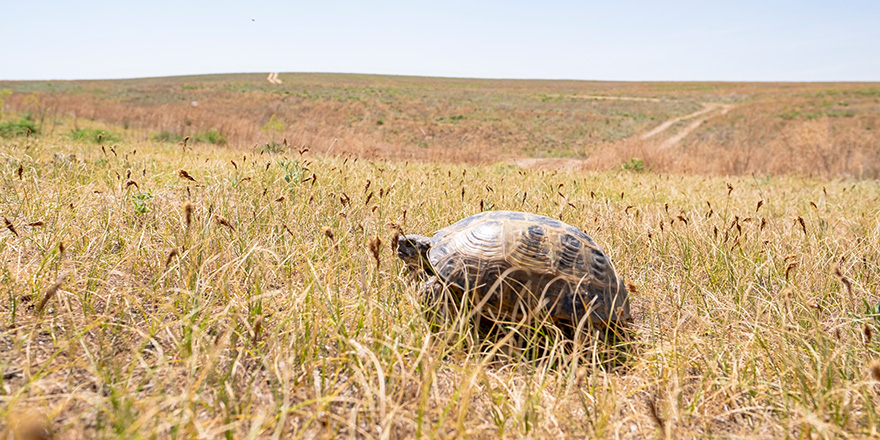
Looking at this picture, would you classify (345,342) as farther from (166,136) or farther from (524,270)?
(166,136)

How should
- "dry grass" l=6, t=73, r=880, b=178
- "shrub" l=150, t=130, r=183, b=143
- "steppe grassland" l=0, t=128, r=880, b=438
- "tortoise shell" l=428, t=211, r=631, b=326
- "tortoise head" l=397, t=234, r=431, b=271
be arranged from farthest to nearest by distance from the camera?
"shrub" l=150, t=130, r=183, b=143 → "dry grass" l=6, t=73, r=880, b=178 → "tortoise head" l=397, t=234, r=431, b=271 → "tortoise shell" l=428, t=211, r=631, b=326 → "steppe grassland" l=0, t=128, r=880, b=438

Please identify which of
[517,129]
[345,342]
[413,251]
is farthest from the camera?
[517,129]

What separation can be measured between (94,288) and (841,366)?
3.39 m

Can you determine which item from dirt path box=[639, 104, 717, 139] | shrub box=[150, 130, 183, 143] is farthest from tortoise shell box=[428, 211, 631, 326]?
dirt path box=[639, 104, 717, 139]

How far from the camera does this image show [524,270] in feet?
7.53

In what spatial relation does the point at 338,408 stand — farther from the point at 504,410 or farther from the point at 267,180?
the point at 267,180

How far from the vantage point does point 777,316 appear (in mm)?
2273

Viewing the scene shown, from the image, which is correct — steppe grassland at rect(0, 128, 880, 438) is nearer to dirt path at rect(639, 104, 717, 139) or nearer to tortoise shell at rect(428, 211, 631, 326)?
tortoise shell at rect(428, 211, 631, 326)

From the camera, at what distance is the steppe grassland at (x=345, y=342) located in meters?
1.40

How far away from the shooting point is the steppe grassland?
1404mm

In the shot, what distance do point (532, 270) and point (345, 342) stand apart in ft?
3.45

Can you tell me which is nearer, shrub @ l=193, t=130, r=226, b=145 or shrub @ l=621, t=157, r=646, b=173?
shrub @ l=621, t=157, r=646, b=173

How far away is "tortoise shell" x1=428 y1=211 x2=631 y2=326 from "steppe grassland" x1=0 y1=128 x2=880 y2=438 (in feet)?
0.63

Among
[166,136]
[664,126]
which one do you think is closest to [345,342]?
[166,136]
